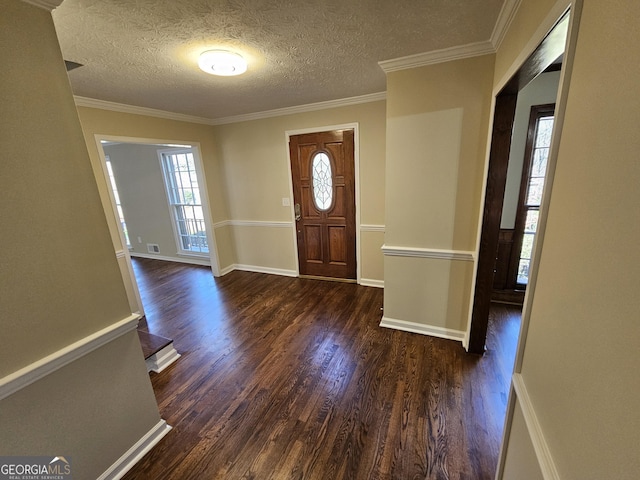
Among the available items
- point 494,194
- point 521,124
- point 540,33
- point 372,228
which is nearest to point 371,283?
point 372,228

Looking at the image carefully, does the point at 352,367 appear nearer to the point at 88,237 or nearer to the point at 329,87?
the point at 88,237

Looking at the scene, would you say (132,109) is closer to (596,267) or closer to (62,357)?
(62,357)

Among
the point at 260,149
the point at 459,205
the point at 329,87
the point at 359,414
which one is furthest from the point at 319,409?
the point at 260,149

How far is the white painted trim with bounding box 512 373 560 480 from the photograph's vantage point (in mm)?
739

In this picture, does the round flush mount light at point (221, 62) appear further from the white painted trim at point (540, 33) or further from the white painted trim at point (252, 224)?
the white painted trim at point (252, 224)

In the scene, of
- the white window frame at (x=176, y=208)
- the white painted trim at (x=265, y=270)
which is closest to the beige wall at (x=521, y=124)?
the white painted trim at (x=265, y=270)

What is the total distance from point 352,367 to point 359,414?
43cm

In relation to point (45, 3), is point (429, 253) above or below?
below

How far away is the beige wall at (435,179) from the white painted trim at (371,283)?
3.16ft

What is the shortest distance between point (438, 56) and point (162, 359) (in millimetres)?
3281

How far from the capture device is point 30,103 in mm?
1008

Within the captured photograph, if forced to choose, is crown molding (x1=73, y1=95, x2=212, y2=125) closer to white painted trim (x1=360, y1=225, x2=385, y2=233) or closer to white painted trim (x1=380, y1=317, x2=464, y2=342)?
white painted trim (x1=360, y1=225, x2=385, y2=233)

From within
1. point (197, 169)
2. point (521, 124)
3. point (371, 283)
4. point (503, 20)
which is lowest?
point (371, 283)

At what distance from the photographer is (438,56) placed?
74.2 inches
